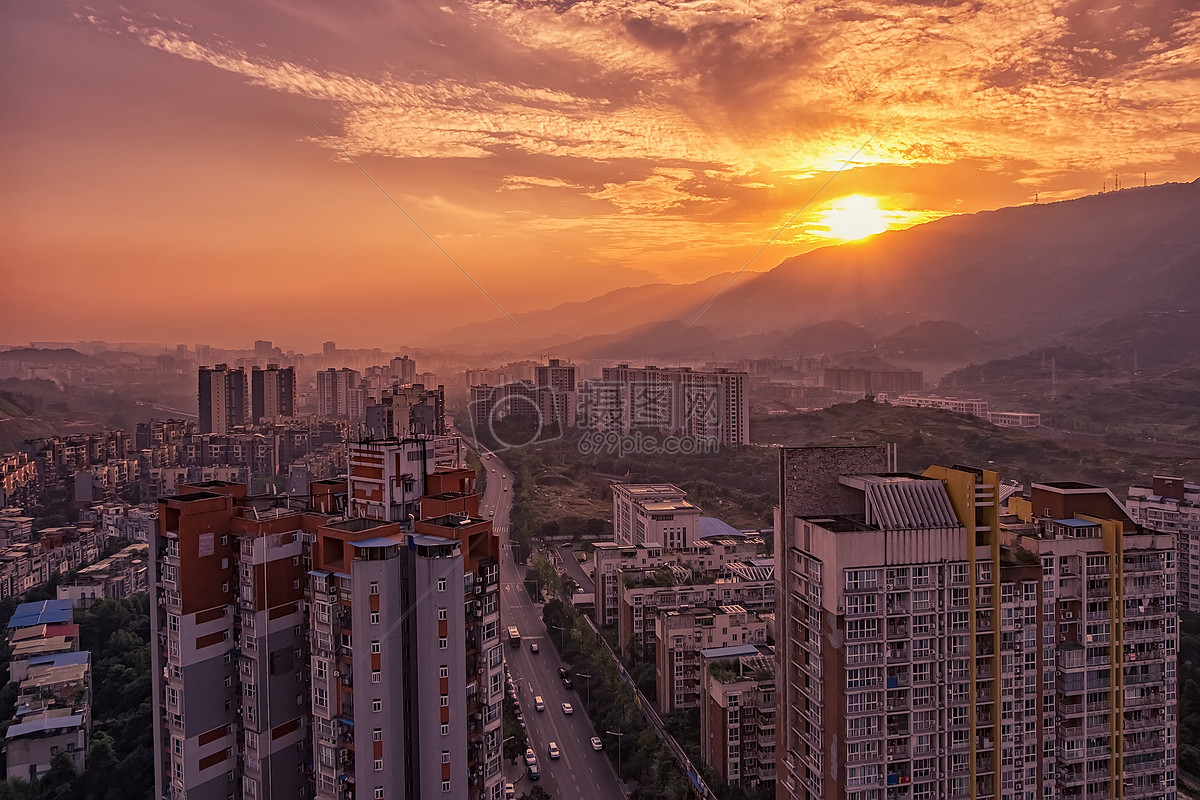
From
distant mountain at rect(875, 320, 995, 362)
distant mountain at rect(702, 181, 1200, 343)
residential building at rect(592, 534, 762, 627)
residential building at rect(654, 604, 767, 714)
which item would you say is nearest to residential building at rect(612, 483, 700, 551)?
residential building at rect(592, 534, 762, 627)

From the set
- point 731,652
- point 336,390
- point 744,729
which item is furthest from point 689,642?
point 336,390

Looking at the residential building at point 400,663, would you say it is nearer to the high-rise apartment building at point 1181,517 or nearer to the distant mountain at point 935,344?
the high-rise apartment building at point 1181,517

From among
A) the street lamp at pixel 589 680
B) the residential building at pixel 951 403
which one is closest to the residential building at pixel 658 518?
the street lamp at pixel 589 680

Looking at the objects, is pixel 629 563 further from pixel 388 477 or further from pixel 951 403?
pixel 951 403

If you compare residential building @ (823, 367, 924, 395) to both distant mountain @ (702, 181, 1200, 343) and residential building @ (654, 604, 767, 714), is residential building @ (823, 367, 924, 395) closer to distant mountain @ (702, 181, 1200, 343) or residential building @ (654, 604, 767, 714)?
distant mountain @ (702, 181, 1200, 343)

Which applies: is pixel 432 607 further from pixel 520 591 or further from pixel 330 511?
pixel 520 591

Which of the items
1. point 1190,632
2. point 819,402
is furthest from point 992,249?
point 1190,632
